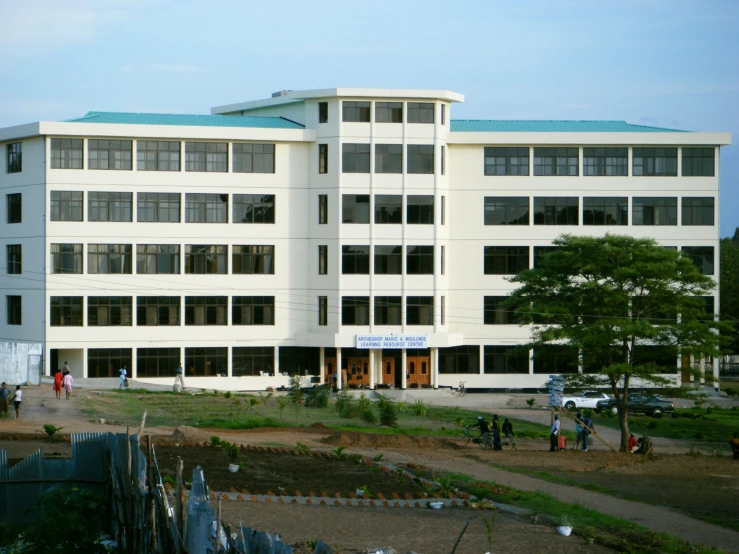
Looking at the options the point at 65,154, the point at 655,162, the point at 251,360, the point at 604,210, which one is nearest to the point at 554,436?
the point at 251,360

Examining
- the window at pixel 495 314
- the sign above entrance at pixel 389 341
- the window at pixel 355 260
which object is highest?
the window at pixel 355 260

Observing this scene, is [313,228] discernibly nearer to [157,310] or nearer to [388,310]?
[388,310]

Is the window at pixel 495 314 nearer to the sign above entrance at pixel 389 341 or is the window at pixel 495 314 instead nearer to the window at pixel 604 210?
the sign above entrance at pixel 389 341

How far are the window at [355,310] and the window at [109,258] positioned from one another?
45.4 ft

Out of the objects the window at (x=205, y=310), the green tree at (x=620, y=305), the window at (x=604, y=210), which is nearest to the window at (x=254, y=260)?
the window at (x=205, y=310)

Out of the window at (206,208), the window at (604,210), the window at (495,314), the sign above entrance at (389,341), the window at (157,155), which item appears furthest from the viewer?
the window at (495,314)

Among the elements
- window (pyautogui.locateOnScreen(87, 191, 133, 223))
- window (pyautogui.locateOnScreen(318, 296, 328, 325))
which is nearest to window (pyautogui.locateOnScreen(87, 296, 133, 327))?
window (pyautogui.locateOnScreen(87, 191, 133, 223))

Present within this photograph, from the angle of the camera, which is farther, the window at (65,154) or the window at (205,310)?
the window at (205,310)

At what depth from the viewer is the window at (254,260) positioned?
219 feet

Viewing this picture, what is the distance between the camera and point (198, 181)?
65.7 meters

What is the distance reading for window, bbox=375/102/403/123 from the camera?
218 ft

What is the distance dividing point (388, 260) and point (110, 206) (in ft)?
58.9

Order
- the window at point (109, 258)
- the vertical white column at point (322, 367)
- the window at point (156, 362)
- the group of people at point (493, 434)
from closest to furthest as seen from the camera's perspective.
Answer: the group of people at point (493, 434) < the window at point (109, 258) < the window at point (156, 362) < the vertical white column at point (322, 367)

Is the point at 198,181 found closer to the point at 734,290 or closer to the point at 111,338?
the point at 111,338
